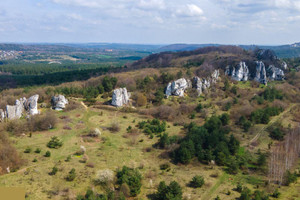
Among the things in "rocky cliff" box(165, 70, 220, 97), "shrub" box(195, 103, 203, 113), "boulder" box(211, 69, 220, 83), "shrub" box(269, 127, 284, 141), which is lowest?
"shrub" box(269, 127, 284, 141)

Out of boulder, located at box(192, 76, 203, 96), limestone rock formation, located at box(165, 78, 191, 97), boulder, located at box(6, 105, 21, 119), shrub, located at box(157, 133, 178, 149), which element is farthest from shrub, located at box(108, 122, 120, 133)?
boulder, located at box(192, 76, 203, 96)


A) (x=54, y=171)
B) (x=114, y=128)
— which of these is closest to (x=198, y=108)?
(x=114, y=128)

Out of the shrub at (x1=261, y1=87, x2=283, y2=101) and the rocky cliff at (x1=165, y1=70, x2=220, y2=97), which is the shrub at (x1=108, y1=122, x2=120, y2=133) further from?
the shrub at (x1=261, y1=87, x2=283, y2=101)

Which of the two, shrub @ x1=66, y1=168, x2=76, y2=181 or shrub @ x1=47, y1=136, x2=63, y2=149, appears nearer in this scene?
shrub @ x1=66, y1=168, x2=76, y2=181

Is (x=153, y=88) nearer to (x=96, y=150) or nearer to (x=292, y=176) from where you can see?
(x=96, y=150)

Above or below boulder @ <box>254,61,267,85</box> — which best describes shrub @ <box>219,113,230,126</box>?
→ below

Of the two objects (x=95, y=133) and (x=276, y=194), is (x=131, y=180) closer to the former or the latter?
(x=276, y=194)
